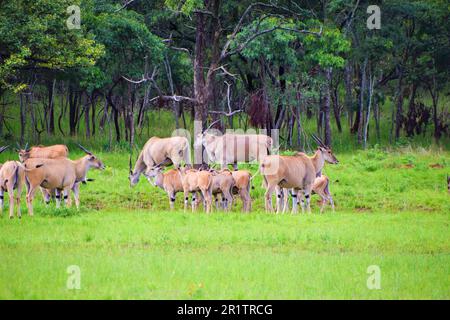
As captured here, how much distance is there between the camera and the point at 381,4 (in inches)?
1465

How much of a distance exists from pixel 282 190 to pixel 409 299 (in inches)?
458

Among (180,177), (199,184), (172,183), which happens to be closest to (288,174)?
(199,184)

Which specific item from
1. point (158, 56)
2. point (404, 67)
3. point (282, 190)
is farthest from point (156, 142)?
point (404, 67)

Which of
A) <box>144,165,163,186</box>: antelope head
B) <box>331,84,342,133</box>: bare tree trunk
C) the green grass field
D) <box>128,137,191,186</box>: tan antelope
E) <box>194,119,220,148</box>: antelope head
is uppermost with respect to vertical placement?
<box>331,84,342,133</box>: bare tree trunk

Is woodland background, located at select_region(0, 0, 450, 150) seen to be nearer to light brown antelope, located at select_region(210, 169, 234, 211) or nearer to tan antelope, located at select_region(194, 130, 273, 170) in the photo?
tan antelope, located at select_region(194, 130, 273, 170)

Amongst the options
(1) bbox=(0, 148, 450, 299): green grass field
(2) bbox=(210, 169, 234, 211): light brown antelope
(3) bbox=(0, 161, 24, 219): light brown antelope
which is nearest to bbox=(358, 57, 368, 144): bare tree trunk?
(1) bbox=(0, 148, 450, 299): green grass field

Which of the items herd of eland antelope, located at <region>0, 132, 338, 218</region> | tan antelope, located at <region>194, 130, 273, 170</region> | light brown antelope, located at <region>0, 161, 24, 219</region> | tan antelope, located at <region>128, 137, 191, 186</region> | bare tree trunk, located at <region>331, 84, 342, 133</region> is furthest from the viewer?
bare tree trunk, located at <region>331, 84, 342, 133</region>

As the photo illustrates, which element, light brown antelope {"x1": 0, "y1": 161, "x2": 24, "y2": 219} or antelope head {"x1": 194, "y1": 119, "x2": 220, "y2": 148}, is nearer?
light brown antelope {"x1": 0, "y1": 161, "x2": 24, "y2": 219}

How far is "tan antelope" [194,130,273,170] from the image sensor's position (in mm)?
27656

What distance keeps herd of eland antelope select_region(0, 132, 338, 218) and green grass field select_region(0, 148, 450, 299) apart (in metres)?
0.76

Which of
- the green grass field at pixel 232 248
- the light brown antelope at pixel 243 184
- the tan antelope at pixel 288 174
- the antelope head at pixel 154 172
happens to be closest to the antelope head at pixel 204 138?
the green grass field at pixel 232 248

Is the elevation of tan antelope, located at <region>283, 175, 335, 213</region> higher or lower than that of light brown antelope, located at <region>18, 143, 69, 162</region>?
lower

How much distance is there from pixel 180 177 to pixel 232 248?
7.05 meters

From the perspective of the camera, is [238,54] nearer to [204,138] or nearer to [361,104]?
[361,104]
